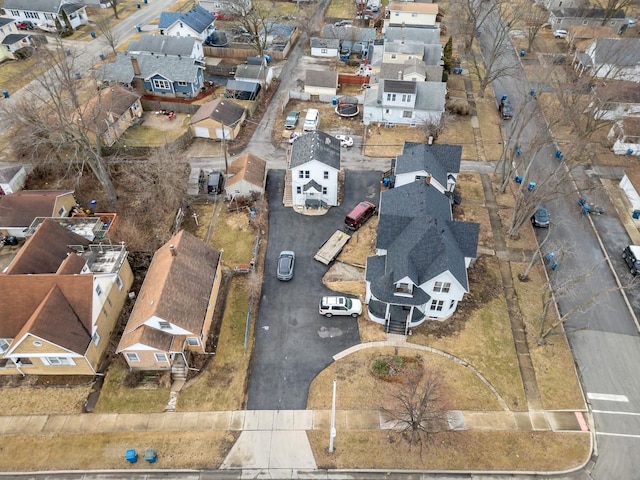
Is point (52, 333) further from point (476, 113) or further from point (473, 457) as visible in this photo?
point (476, 113)

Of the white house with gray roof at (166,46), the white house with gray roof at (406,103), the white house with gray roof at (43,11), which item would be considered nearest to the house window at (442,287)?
the white house with gray roof at (406,103)

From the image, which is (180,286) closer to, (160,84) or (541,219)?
(541,219)

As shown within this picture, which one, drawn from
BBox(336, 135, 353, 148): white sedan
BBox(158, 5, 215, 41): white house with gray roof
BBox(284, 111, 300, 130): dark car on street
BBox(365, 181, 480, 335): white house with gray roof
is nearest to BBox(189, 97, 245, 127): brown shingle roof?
BBox(284, 111, 300, 130): dark car on street

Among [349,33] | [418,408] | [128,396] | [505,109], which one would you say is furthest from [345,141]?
[128,396]

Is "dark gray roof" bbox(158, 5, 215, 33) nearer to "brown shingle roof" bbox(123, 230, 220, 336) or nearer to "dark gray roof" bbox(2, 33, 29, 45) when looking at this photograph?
"dark gray roof" bbox(2, 33, 29, 45)

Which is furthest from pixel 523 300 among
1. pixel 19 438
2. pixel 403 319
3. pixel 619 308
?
pixel 19 438
